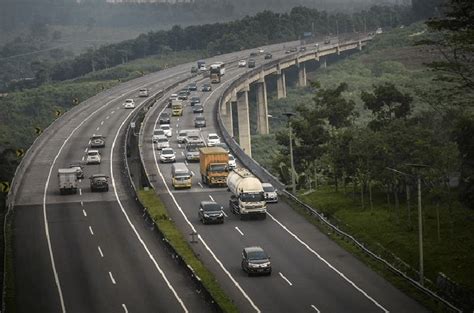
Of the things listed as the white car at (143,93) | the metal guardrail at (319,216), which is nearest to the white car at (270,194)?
the metal guardrail at (319,216)

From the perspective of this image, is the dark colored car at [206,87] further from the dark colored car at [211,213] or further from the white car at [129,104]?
the dark colored car at [211,213]

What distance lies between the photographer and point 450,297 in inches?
2261

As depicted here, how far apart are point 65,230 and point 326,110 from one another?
5065cm

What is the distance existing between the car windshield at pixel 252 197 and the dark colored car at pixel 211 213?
6.55 feet

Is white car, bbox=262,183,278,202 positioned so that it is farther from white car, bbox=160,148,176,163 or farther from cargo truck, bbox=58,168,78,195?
white car, bbox=160,148,176,163

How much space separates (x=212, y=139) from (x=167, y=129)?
1422cm

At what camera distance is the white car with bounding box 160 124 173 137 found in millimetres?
134625

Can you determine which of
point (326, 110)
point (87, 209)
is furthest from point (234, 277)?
point (326, 110)

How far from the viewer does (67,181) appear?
96562 mm

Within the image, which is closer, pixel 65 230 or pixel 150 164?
pixel 65 230

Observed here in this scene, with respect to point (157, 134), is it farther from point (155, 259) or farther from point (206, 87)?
point (155, 259)

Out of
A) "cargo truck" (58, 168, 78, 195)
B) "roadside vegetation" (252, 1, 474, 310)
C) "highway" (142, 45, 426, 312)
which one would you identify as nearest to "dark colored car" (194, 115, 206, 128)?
"roadside vegetation" (252, 1, 474, 310)

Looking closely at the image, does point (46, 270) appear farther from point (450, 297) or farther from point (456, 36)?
point (456, 36)

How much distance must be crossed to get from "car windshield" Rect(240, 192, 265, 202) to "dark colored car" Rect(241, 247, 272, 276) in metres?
16.4
